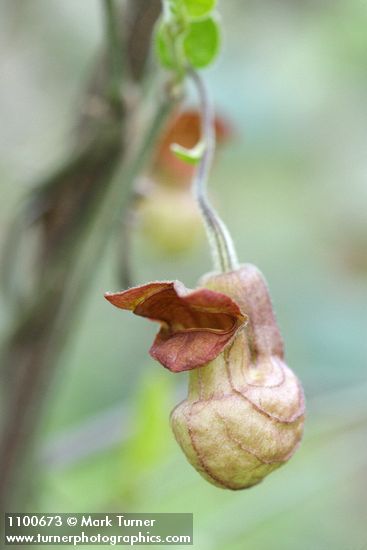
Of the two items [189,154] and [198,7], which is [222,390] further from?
[198,7]

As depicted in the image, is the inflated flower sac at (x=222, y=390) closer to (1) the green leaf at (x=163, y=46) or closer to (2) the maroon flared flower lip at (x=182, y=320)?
(2) the maroon flared flower lip at (x=182, y=320)

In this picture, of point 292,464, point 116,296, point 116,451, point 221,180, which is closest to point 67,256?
point 116,296

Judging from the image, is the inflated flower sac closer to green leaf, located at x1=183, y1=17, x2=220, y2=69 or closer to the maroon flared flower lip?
the maroon flared flower lip

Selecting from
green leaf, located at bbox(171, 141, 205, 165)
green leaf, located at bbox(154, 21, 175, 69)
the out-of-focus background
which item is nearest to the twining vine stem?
green leaf, located at bbox(171, 141, 205, 165)

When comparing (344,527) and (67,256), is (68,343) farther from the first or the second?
(344,527)

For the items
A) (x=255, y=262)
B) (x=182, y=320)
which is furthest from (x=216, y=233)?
(x=255, y=262)

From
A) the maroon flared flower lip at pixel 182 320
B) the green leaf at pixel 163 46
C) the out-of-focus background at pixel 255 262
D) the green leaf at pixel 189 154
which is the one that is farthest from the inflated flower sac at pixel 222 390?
the out-of-focus background at pixel 255 262
